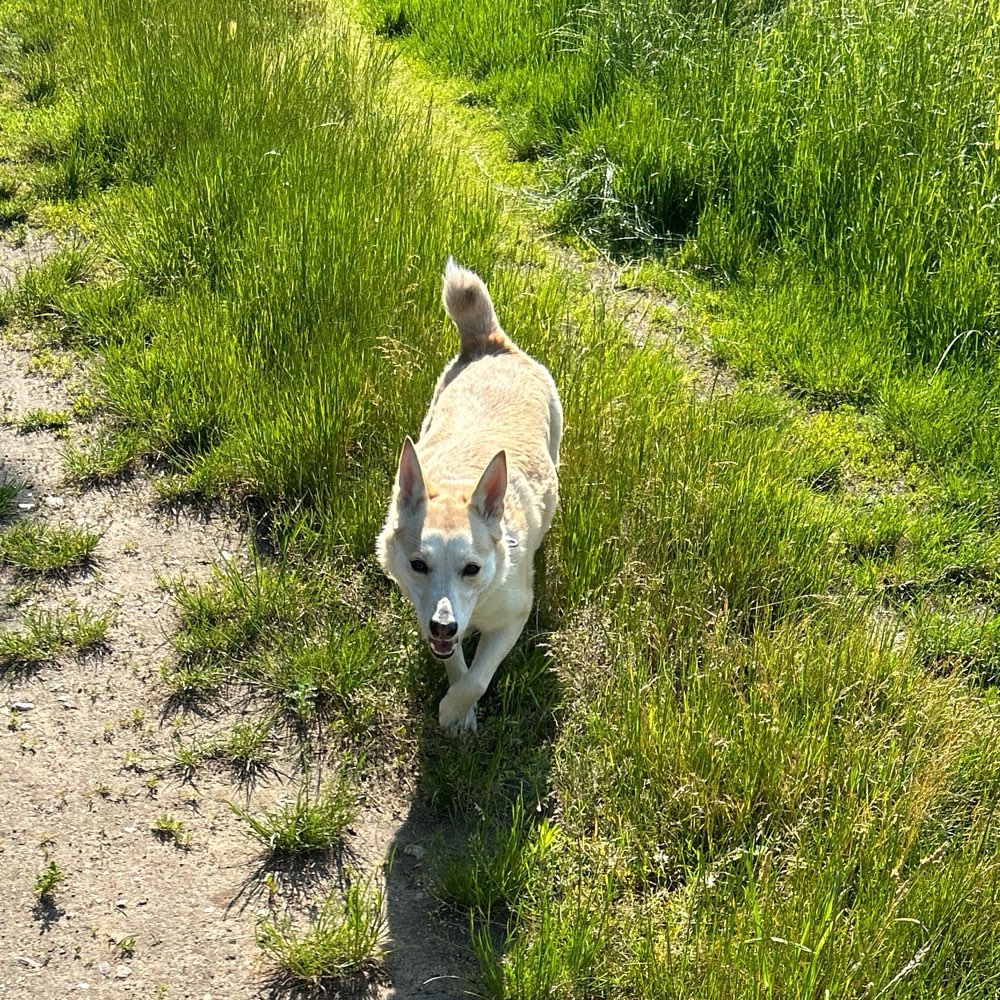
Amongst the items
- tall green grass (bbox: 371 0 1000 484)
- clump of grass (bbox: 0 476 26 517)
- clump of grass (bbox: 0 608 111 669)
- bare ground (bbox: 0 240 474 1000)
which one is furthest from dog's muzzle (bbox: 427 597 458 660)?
tall green grass (bbox: 371 0 1000 484)

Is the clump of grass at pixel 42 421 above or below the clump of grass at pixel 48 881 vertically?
above

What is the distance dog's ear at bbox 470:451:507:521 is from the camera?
3.51 meters

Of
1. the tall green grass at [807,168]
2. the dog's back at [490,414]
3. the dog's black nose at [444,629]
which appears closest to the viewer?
the dog's black nose at [444,629]

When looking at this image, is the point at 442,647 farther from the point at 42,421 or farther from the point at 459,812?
the point at 42,421


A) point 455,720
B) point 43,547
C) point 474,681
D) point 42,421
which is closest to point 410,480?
point 474,681

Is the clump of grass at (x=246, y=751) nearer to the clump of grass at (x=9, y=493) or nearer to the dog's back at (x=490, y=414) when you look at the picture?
the dog's back at (x=490, y=414)

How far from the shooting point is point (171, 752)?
3.63m

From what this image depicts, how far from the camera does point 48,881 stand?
10.3 ft

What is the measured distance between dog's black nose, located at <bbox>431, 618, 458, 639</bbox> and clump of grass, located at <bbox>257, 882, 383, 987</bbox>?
29.6 inches

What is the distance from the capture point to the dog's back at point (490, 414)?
4059mm

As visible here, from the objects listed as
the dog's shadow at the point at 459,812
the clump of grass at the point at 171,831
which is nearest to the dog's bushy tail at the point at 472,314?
the dog's shadow at the point at 459,812

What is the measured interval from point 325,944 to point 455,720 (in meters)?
0.91

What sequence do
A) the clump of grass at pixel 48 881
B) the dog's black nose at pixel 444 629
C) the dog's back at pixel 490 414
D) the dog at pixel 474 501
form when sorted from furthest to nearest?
the dog's back at pixel 490 414 → the dog at pixel 474 501 → the dog's black nose at pixel 444 629 → the clump of grass at pixel 48 881

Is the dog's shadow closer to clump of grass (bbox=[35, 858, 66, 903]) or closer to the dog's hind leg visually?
the dog's hind leg
